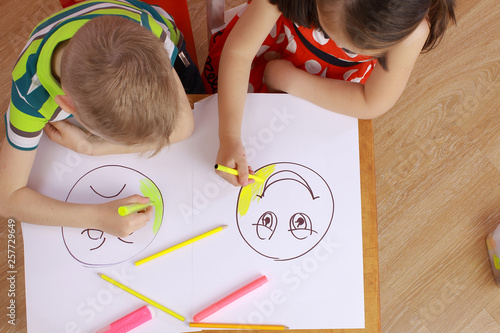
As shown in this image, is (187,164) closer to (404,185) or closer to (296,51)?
(296,51)

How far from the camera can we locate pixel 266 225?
660mm

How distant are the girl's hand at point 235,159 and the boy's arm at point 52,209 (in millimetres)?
137

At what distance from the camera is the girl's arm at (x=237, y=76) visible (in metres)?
0.66

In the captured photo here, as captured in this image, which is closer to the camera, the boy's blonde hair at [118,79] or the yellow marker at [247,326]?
the boy's blonde hair at [118,79]

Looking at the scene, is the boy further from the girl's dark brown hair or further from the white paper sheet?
the girl's dark brown hair

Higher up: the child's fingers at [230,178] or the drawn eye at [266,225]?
the child's fingers at [230,178]

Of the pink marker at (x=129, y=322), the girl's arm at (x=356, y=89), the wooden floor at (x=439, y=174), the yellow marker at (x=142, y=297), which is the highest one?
the girl's arm at (x=356, y=89)

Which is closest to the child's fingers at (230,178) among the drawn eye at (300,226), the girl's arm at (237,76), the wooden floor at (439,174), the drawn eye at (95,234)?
the girl's arm at (237,76)

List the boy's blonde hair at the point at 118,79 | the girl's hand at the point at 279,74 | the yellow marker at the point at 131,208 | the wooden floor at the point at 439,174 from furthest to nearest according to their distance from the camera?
the wooden floor at the point at 439,174 < the girl's hand at the point at 279,74 < the yellow marker at the point at 131,208 < the boy's blonde hair at the point at 118,79

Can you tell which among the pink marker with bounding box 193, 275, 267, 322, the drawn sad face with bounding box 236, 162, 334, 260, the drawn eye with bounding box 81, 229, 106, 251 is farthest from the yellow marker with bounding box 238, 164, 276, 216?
the drawn eye with bounding box 81, 229, 106, 251

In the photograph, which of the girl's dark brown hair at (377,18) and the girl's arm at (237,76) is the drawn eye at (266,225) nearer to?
the girl's arm at (237,76)

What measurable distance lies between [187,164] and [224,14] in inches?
15.1

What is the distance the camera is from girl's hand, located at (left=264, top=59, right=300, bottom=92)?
2.36 ft

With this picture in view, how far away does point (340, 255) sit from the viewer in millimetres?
651
